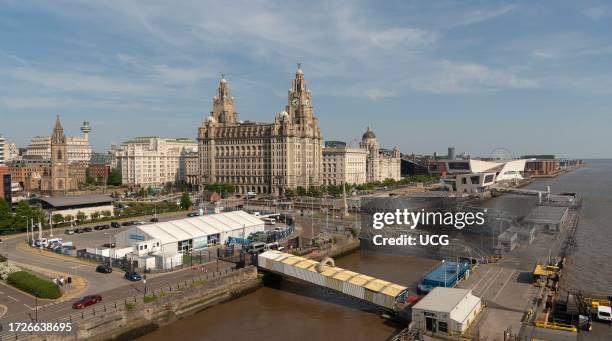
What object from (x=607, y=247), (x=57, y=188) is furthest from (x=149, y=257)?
(x=57, y=188)

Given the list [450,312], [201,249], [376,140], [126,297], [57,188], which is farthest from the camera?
[376,140]

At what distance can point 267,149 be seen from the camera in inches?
4929

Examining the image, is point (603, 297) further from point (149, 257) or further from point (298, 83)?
point (298, 83)

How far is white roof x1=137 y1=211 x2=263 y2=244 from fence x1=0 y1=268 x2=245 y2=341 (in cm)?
1011

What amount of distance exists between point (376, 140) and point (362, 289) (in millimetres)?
143608

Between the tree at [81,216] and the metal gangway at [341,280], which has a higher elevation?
the tree at [81,216]

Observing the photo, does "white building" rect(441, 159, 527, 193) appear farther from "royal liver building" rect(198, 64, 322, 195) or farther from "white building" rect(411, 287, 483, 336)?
"white building" rect(411, 287, 483, 336)

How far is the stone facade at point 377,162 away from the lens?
166 meters

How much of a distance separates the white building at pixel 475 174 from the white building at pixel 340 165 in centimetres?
2781

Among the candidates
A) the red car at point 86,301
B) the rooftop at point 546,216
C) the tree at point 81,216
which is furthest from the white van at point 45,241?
the rooftop at point 546,216

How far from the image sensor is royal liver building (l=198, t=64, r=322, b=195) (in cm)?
12225

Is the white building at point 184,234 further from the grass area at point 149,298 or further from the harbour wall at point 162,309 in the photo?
the grass area at point 149,298

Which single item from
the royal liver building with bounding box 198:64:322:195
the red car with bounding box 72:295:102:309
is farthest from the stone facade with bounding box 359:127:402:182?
the red car with bounding box 72:295:102:309

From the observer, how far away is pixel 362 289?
115 ft
